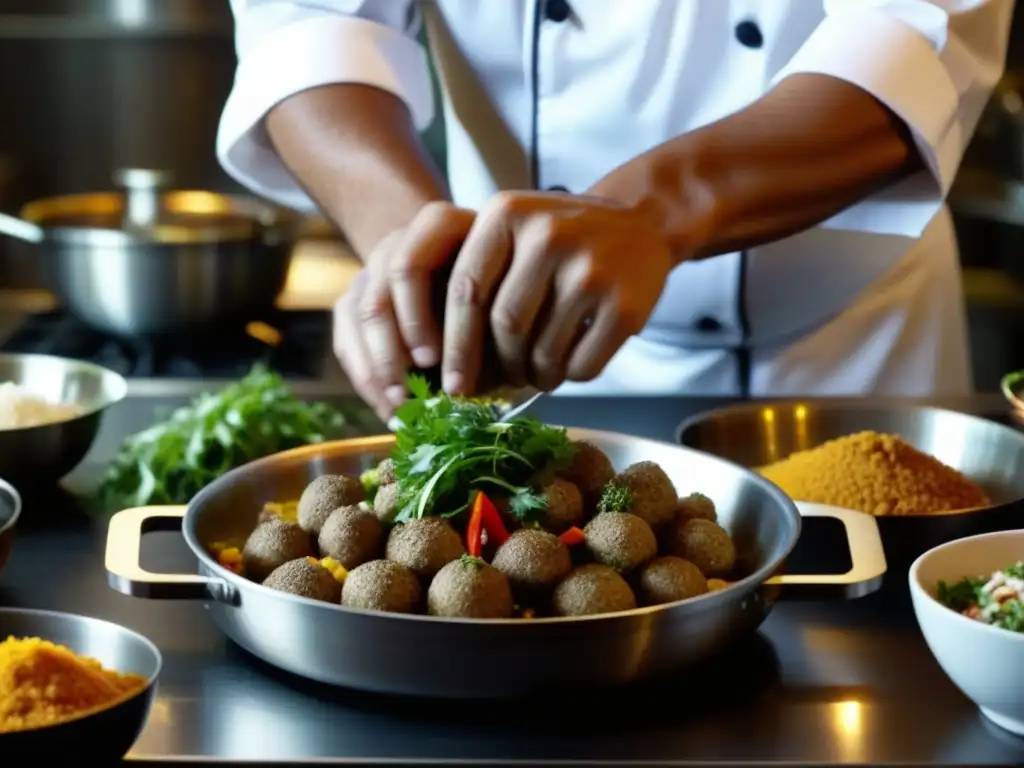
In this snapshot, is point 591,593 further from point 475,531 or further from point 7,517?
point 7,517

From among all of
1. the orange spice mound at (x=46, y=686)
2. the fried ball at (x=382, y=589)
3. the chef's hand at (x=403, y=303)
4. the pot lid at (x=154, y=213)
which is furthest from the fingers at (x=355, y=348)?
the pot lid at (x=154, y=213)

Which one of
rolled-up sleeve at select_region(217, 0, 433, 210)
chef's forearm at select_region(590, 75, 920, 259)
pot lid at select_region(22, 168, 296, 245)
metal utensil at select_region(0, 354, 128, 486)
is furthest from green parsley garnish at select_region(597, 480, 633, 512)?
pot lid at select_region(22, 168, 296, 245)

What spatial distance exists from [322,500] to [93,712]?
307mm

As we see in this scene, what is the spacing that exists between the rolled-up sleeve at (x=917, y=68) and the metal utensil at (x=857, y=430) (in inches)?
8.5

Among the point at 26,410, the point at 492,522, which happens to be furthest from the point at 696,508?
the point at 26,410

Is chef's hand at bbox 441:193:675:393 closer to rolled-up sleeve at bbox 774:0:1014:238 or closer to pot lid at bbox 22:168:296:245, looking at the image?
rolled-up sleeve at bbox 774:0:1014:238

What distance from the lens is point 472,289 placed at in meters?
1.14

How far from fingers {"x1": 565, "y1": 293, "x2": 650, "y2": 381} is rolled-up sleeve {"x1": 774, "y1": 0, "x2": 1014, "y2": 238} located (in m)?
0.39

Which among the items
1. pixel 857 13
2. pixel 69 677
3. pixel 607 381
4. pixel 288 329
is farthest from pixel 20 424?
pixel 288 329

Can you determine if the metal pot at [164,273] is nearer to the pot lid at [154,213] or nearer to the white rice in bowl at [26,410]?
the pot lid at [154,213]

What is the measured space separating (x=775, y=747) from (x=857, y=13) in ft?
2.83

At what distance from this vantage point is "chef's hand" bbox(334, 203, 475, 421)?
3.82ft

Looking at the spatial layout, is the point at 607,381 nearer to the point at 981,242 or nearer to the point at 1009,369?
the point at 1009,369

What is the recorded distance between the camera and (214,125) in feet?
9.92
